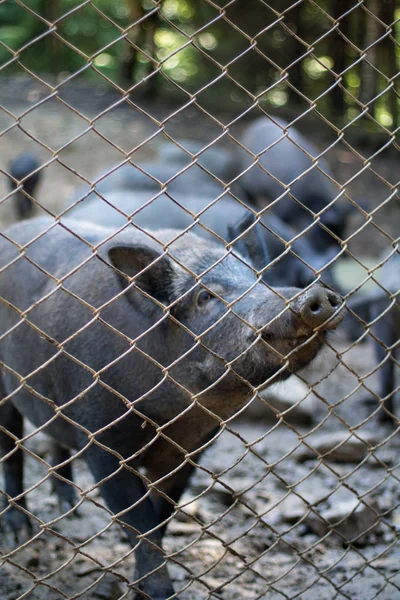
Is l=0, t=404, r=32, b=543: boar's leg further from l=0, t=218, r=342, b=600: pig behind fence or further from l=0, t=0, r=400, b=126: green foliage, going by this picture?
l=0, t=0, r=400, b=126: green foliage

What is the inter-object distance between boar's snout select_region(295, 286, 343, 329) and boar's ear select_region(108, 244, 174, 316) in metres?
0.62

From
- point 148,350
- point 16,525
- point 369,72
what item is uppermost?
point 148,350

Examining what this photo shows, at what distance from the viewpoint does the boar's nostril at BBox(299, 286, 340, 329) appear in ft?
7.48

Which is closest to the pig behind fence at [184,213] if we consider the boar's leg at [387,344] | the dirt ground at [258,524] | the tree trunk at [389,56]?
the boar's leg at [387,344]

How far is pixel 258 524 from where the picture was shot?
3.73 meters

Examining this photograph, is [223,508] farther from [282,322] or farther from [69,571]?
[282,322]

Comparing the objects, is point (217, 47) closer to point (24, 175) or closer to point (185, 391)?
point (24, 175)

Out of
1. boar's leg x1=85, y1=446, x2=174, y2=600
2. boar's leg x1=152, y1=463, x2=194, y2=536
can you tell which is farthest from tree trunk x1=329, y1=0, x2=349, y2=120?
boar's leg x1=85, y1=446, x2=174, y2=600

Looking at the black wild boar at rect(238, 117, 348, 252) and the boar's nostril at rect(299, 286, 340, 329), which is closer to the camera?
the boar's nostril at rect(299, 286, 340, 329)

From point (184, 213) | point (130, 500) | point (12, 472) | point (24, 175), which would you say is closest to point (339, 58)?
point (184, 213)

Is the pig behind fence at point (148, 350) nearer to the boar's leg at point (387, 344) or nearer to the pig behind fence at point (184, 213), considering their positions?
the pig behind fence at point (184, 213)

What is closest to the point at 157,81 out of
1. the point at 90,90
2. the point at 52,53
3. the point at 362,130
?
the point at 90,90

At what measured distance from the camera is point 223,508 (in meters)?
4.00

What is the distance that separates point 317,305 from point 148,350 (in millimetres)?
849
